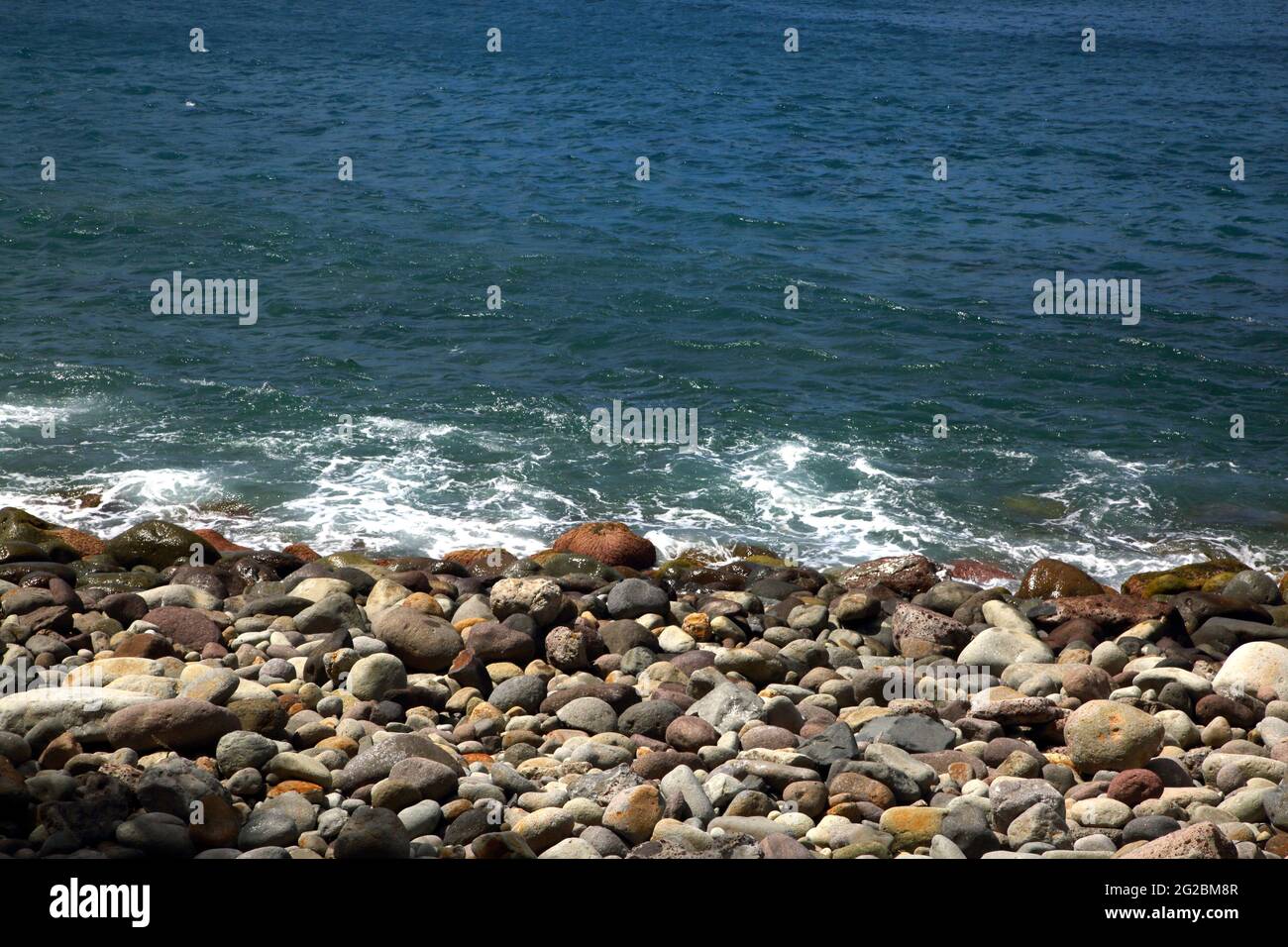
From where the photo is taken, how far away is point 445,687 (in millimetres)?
10055

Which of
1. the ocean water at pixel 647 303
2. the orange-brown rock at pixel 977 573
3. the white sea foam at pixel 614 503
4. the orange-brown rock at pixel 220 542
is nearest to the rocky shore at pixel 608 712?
the orange-brown rock at pixel 220 542

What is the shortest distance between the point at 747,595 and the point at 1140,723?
15.8 ft

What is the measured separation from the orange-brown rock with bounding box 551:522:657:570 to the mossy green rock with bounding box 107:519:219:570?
395 centimetres

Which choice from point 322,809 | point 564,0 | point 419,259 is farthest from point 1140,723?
point 564,0

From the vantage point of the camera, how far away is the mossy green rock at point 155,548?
13859 millimetres

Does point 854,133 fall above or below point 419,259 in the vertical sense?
above

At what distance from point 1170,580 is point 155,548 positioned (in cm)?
1135

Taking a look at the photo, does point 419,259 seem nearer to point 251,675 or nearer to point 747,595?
point 747,595

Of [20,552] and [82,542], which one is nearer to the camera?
[20,552]

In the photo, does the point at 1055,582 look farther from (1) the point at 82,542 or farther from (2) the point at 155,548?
(1) the point at 82,542

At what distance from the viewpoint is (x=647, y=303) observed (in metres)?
23.9
